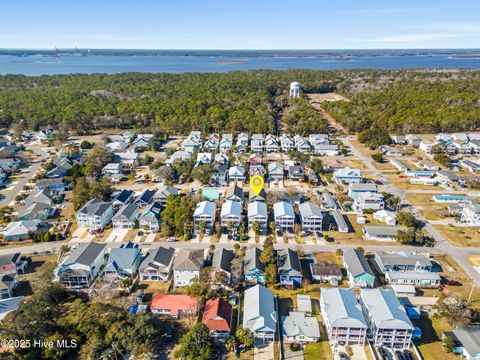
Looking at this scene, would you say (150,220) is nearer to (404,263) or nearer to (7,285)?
(7,285)

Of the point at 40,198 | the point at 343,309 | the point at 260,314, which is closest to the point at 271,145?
the point at 40,198

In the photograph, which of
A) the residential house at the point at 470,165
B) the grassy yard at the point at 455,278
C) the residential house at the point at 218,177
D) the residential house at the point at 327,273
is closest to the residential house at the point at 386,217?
the grassy yard at the point at 455,278

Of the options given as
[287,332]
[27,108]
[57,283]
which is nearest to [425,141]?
[287,332]

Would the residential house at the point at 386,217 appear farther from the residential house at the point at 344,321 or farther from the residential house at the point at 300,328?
the residential house at the point at 300,328

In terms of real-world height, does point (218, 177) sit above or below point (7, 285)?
below

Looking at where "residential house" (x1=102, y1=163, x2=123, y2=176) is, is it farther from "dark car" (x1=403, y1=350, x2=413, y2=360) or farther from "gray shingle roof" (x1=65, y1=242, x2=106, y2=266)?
"dark car" (x1=403, y1=350, x2=413, y2=360)
